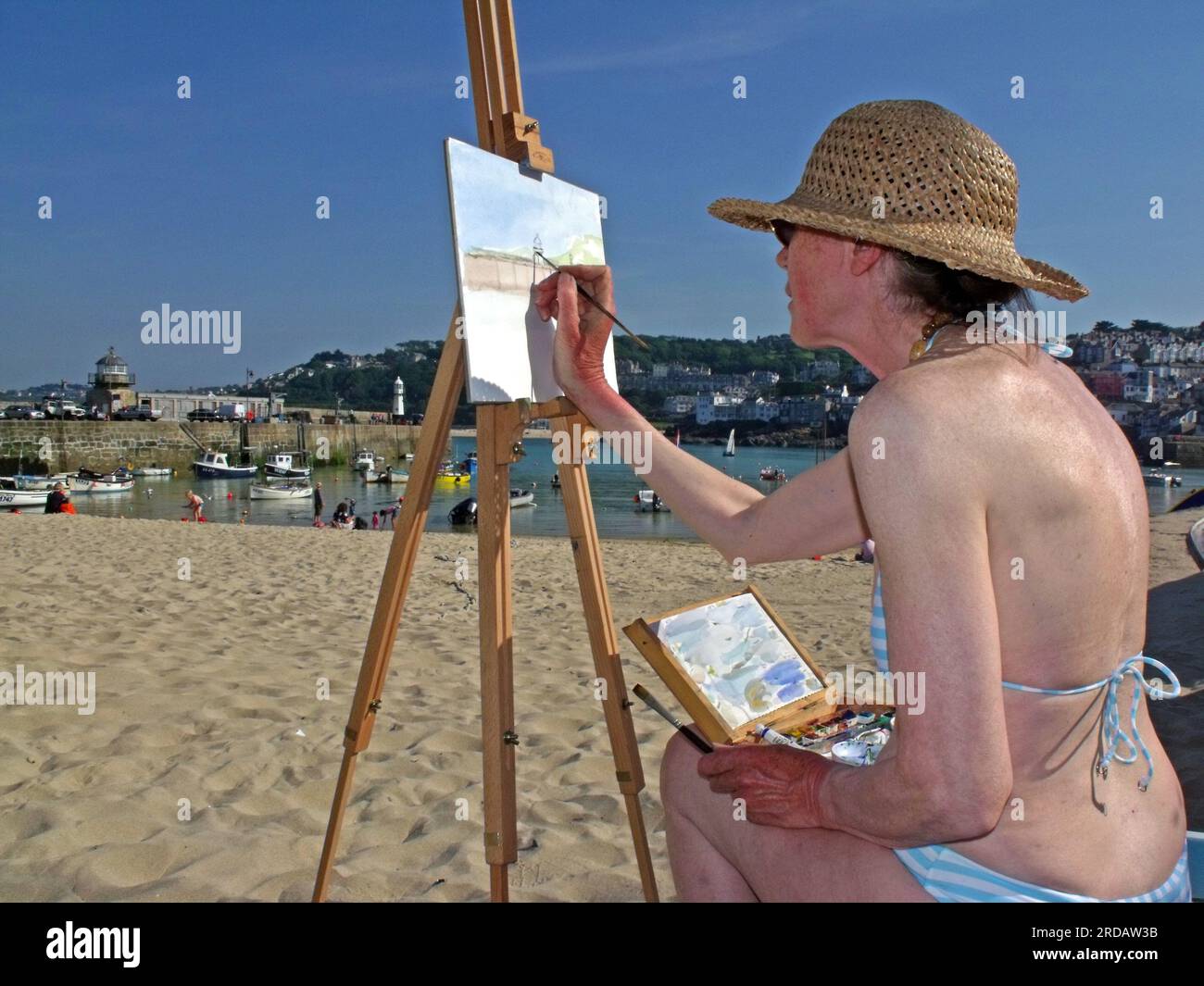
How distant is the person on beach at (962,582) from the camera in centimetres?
131

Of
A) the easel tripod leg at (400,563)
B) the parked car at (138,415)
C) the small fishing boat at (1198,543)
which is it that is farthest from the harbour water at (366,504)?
the easel tripod leg at (400,563)

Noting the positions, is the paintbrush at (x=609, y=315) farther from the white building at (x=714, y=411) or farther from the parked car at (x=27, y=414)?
the white building at (x=714, y=411)

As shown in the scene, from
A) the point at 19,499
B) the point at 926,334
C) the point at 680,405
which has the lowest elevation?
the point at 19,499

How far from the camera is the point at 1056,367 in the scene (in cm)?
156

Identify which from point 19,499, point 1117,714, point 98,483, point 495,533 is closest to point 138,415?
point 98,483

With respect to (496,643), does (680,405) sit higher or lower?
higher

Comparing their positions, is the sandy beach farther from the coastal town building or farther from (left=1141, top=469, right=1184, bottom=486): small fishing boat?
the coastal town building

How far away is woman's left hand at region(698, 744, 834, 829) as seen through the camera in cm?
160

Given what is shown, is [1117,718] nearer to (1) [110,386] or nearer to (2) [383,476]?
(2) [383,476]

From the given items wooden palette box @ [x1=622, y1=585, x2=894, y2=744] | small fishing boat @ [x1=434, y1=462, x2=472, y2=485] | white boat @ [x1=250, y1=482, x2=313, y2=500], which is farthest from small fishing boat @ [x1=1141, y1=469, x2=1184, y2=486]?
wooden palette box @ [x1=622, y1=585, x2=894, y2=744]

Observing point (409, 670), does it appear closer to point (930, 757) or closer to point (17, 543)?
point (930, 757)

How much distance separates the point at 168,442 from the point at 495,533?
58.7m

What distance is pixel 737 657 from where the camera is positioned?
8.69ft

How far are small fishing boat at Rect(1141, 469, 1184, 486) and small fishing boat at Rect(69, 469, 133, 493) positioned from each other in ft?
145
